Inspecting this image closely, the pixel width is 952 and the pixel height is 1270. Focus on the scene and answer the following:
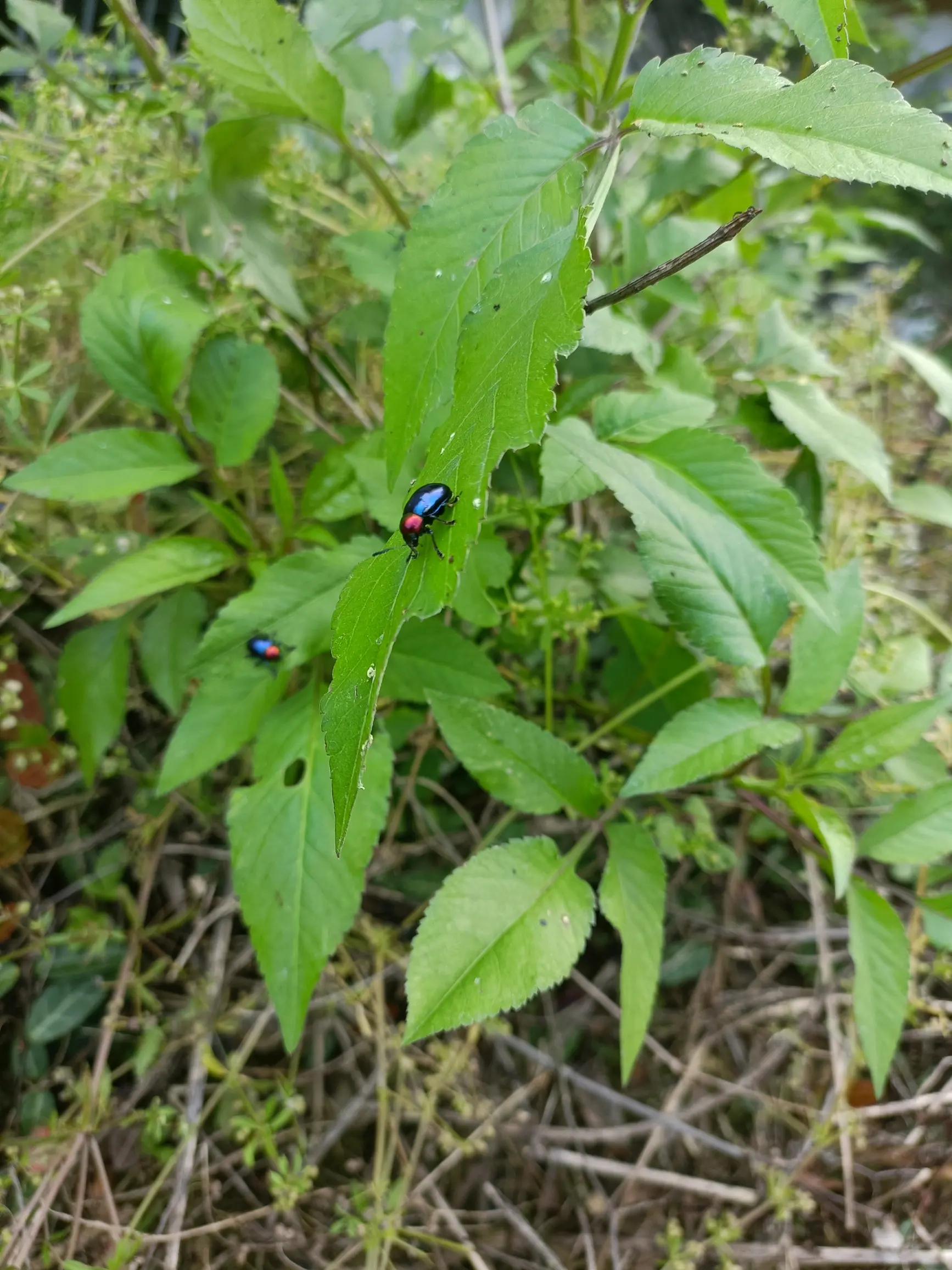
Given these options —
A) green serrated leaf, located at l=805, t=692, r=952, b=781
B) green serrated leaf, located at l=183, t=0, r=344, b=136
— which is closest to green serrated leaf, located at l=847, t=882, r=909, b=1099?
green serrated leaf, located at l=805, t=692, r=952, b=781

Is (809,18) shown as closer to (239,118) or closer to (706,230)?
(706,230)

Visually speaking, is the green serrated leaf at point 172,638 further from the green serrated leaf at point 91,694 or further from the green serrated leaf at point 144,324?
the green serrated leaf at point 144,324

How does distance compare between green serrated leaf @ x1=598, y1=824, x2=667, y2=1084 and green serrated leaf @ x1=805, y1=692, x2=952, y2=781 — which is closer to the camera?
green serrated leaf @ x1=598, y1=824, x2=667, y2=1084

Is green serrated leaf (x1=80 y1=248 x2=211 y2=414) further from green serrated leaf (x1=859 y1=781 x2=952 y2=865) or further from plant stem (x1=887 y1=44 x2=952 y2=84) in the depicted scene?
green serrated leaf (x1=859 y1=781 x2=952 y2=865)

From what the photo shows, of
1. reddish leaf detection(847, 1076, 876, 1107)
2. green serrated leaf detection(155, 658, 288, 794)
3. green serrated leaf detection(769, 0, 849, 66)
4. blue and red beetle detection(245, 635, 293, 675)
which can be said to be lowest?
reddish leaf detection(847, 1076, 876, 1107)

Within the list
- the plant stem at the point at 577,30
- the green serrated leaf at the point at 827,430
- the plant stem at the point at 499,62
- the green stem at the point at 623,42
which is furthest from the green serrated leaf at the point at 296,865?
the plant stem at the point at 499,62

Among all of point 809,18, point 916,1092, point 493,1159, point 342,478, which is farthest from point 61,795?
point 916,1092

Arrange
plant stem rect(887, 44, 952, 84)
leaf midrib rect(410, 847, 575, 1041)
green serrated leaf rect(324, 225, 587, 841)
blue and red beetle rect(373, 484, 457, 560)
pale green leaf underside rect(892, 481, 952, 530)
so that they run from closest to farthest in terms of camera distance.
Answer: green serrated leaf rect(324, 225, 587, 841) < blue and red beetle rect(373, 484, 457, 560) < leaf midrib rect(410, 847, 575, 1041) < plant stem rect(887, 44, 952, 84) < pale green leaf underside rect(892, 481, 952, 530)
